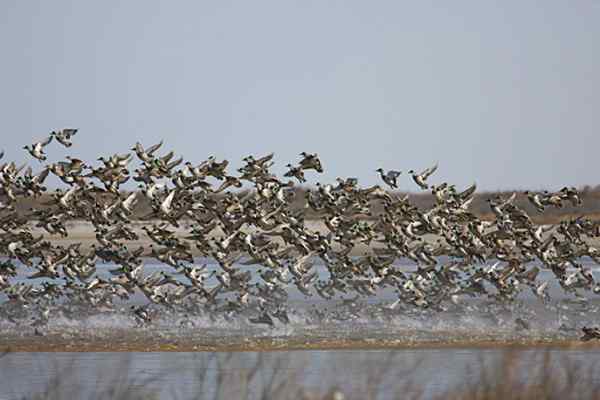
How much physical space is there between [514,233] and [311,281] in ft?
12.0

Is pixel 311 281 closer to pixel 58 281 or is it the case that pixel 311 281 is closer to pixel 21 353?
pixel 21 353

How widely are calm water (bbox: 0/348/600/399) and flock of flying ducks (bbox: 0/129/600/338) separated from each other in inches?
171

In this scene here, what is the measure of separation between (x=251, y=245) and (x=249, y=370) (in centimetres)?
795

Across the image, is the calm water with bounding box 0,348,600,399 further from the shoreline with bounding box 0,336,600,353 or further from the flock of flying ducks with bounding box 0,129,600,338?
the flock of flying ducks with bounding box 0,129,600,338

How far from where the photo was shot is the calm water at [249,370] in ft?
46.0

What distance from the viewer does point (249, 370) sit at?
50.3 feet

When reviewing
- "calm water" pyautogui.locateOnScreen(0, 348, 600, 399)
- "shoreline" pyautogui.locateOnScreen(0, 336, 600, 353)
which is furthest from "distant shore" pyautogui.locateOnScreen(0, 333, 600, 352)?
"calm water" pyautogui.locateOnScreen(0, 348, 600, 399)

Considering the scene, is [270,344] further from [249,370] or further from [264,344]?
[249,370]

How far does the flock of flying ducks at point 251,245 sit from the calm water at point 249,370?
435 centimetres

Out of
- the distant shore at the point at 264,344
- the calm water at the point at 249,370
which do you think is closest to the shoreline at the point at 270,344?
the distant shore at the point at 264,344

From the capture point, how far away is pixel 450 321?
22156 millimetres

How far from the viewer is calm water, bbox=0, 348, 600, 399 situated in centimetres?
1402

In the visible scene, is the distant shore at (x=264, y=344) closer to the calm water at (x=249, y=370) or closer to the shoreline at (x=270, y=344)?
the shoreline at (x=270, y=344)

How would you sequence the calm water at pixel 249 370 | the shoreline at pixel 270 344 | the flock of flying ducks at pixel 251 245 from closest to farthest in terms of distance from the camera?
the calm water at pixel 249 370 → the shoreline at pixel 270 344 → the flock of flying ducks at pixel 251 245
